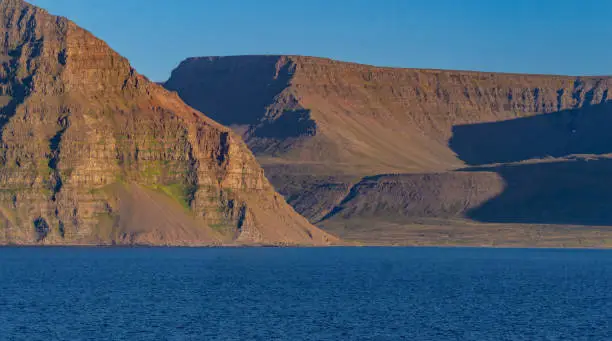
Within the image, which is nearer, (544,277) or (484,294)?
(484,294)

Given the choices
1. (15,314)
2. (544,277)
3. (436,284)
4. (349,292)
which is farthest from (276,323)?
(544,277)

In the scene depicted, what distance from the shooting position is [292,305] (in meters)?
135

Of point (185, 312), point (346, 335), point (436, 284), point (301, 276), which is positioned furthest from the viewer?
point (301, 276)

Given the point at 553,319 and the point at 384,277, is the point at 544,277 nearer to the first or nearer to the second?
the point at 384,277

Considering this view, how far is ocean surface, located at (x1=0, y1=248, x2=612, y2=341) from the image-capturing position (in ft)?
370

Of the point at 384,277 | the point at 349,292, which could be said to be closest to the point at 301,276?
the point at 384,277

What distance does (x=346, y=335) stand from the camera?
364 feet

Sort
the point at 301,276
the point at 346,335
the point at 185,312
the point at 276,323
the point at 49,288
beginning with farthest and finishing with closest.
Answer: the point at 301,276 → the point at 49,288 → the point at 185,312 → the point at 276,323 → the point at 346,335

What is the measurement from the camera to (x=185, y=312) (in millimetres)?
126938

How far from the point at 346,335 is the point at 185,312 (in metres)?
21.8

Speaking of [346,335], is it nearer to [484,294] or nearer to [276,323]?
[276,323]

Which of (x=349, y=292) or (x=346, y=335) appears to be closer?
(x=346, y=335)

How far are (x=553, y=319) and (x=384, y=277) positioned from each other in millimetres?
59710

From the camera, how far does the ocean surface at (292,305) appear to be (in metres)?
113
